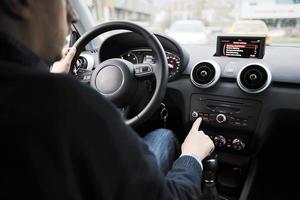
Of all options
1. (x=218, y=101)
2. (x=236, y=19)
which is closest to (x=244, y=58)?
(x=218, y=101)

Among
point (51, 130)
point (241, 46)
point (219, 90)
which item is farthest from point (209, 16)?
point (51, 130)

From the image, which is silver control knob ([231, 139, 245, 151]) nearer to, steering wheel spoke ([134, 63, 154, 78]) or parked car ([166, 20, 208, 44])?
steering wheel spoke ([134, 63, 154, 78])

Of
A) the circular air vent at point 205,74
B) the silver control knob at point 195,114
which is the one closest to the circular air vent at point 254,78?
the circular air vent at point 205,74

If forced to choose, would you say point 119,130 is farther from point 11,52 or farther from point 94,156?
point 11,52

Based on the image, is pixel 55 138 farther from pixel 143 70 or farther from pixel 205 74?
pixel 205 74

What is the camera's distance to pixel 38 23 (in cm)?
68

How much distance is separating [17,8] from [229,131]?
1281 millimetres

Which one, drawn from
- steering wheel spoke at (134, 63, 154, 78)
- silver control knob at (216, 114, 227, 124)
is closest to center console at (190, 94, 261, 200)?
silver control knob at (216, 114, 227, 124)

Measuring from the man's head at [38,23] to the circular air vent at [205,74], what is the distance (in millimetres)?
1006

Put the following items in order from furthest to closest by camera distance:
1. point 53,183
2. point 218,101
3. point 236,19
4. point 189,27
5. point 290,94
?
point 189,27 → point 236,19 → point 218,101 → point 290,94 → point 53,183

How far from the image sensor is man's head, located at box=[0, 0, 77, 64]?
2.13 feet

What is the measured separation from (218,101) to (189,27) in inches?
27.9

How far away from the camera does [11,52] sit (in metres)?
0.66

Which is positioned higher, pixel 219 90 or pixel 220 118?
pixel 219 90
